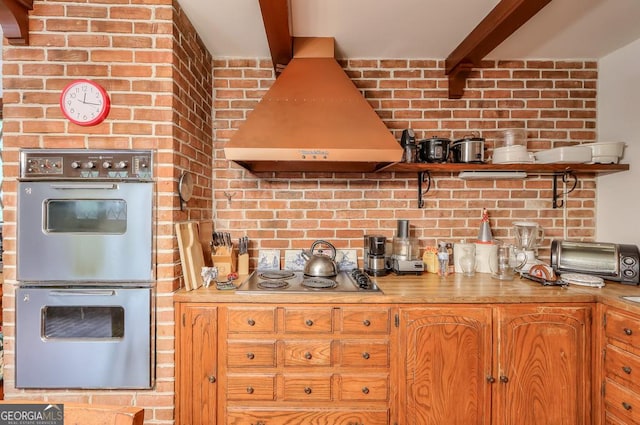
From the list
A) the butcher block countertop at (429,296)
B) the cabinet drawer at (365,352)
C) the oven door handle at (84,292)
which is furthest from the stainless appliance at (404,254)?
the oven door handle at (84,292)

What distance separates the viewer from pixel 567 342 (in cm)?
170

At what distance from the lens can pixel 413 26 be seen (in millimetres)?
2004

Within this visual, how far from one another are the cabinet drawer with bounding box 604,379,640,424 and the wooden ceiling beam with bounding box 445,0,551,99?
1.95 meters

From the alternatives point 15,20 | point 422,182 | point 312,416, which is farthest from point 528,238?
point 15,20

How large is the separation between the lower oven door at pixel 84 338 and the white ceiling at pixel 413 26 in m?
1.63

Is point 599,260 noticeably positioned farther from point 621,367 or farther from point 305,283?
point 305,283

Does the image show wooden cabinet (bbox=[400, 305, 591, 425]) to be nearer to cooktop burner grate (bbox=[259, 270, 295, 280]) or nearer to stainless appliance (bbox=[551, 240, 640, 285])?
stainless appliance (bbox=[551, 240, 640, 285])

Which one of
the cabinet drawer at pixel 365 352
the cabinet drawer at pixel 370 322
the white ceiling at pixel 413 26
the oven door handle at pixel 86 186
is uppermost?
the white ceiling at pixel 413 26

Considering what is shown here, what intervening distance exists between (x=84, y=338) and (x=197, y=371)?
60cm

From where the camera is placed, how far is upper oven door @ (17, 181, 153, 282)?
64.6 inches

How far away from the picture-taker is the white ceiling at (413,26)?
1802 millimetres

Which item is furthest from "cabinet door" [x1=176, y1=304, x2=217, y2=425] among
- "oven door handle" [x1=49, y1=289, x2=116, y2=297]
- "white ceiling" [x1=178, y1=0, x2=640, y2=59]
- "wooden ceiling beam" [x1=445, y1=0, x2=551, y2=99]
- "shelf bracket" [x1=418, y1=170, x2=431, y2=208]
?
"wooden ceiling beam" [x1=445, y1=0, x2=551, y2=99]

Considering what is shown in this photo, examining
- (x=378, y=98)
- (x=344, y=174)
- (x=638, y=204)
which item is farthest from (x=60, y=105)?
(x=638, y=204)

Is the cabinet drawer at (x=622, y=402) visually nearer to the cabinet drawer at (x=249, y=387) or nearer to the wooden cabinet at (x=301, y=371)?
the wooden cabinet at (x=301, y=371)
